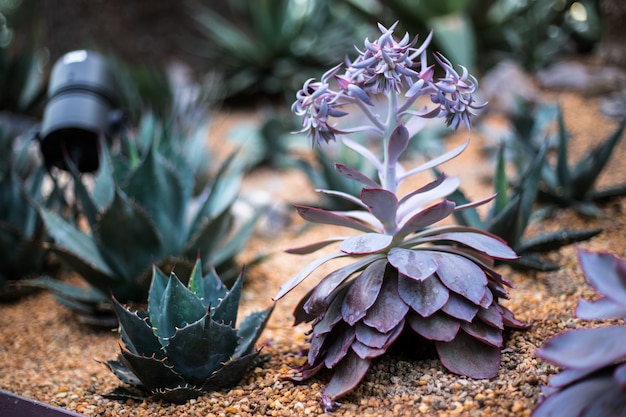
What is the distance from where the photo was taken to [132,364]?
60.5 inches

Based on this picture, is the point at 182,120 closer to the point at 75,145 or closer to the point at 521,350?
the point at 75,145

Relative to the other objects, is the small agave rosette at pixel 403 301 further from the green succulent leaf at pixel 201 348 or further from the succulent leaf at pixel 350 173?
the green succulent leaf at pixel 201 348

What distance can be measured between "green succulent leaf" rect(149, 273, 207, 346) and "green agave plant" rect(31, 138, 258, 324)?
0.47 metres

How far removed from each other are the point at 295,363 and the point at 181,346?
35cm

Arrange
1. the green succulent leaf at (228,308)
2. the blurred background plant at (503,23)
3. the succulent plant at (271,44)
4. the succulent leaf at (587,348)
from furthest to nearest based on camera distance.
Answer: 1. the succulent plant at (271,44)
2. the blurred background plant at (503,23)
3. the green succulent leaf at (228,308)
4. the succulent leaf at (587,348)

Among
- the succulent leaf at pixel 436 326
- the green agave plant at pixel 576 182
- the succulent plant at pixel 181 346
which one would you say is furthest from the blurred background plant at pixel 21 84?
the succulent leaf at pixel 436 326

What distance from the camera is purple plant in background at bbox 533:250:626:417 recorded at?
1.11 metres

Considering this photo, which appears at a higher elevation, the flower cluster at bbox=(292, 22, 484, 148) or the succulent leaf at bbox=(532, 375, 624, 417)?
the flower cluster at bbox=(292, 22, 484, 148)

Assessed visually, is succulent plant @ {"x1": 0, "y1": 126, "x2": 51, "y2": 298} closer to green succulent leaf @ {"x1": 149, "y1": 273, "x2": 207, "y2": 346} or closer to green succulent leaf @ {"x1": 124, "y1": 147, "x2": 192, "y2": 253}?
green succulent leaf @ {"x1": 124, "y1": 147, "x2": 192, "y2": 253}

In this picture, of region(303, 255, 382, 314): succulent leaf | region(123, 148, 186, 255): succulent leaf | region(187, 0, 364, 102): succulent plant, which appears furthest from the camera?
region(187, 0, 364, 102): succulent plant

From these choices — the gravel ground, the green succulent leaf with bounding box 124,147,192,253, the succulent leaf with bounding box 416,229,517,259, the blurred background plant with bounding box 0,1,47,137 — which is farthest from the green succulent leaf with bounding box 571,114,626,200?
the blurred background plant with bounding box 0,1,47,137

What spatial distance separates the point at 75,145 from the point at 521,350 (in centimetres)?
198

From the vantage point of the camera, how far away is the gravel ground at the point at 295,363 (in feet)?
4.59

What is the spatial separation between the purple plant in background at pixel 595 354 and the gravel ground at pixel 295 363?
0.15 metres
